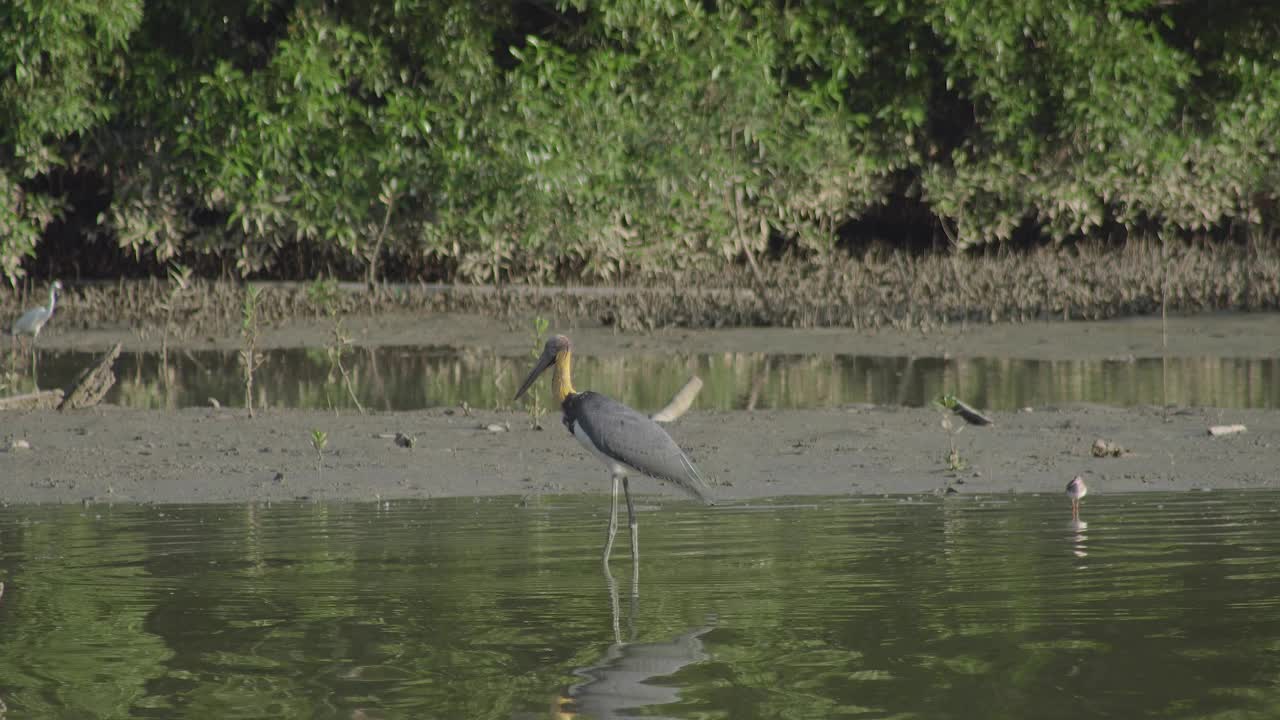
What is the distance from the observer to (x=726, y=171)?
21.2 meters

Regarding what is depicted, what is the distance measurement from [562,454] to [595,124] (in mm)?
10226

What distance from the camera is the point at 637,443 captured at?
8.02 meters

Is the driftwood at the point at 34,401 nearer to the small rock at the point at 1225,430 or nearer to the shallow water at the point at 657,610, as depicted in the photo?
the shallow water at the point at 657,610

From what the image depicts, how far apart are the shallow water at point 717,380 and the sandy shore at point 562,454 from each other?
1.02m

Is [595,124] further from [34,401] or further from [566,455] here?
[566,455]

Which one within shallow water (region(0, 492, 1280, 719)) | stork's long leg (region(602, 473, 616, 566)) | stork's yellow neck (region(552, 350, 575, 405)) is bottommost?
shallow water (region(0, 492, 1280, 719))

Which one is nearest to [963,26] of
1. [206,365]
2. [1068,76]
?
[1068,76]

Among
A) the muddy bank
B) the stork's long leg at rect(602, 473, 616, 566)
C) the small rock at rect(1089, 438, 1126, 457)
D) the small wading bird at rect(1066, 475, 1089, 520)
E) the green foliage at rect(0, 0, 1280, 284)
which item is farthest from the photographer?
the green foliage at rect(0, 0, 1280, 284)

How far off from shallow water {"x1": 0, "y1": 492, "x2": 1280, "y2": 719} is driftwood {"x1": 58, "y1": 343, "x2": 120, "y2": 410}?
9.77 feet

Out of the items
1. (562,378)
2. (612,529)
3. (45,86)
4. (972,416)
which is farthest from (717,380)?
(45,86)

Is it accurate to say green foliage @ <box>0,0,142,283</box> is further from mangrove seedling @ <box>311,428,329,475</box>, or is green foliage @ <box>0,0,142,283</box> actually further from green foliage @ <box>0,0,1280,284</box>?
mangrove seedling @ <box>311,428,329,475</box>

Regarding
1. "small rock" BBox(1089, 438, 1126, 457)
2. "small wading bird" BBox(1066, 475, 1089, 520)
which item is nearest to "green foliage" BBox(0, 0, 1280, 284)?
"small rock" BBox(1089, 438, 1126, 457)

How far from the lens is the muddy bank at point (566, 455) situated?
9734 millimetres

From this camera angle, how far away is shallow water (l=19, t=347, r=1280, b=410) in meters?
13.1
